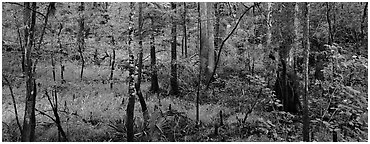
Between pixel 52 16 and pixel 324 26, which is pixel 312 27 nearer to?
pixel 324 26

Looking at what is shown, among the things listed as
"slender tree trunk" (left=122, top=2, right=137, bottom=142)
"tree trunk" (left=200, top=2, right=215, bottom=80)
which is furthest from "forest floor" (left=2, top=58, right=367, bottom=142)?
"tree trunk" (left=200, top=2, right=215, bottom=80)

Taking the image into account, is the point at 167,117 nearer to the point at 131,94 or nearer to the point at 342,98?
the point at 131,94

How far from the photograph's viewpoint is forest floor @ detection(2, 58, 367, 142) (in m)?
9.43

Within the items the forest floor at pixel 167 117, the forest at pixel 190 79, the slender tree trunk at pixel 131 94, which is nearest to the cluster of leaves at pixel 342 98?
the forest at pixel 190 79

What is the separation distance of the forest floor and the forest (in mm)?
38

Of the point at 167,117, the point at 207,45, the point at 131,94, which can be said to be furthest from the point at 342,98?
the point at 207,45

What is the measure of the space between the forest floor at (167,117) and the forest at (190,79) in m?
0.04

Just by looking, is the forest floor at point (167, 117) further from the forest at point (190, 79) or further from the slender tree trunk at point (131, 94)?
the slender tree trunk at point (131, 94)

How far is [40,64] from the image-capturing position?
17656 mm

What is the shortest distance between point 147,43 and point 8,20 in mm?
5593

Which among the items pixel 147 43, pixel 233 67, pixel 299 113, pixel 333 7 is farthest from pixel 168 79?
pixel 333 7

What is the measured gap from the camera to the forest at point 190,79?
28.5ft

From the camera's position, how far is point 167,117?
1059 cm

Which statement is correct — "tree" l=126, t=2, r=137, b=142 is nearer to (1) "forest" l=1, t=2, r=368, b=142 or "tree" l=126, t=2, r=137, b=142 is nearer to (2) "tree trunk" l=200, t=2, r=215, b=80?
(1) "forest" l=1, t=2, r=368, b=142
